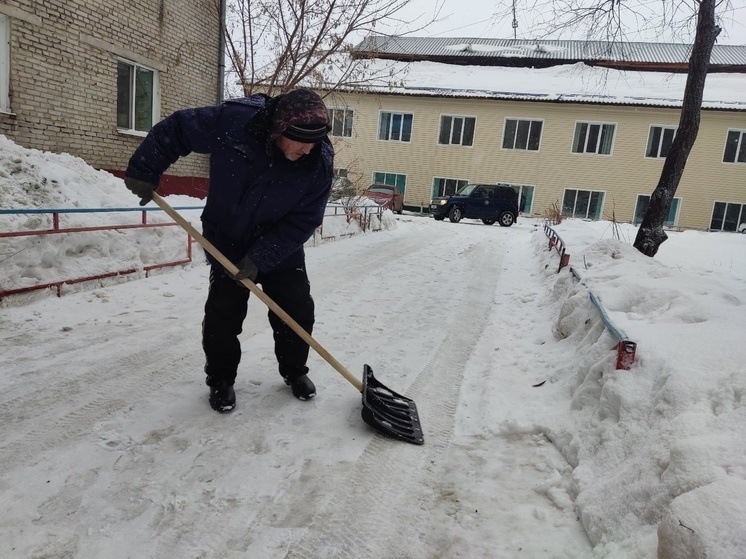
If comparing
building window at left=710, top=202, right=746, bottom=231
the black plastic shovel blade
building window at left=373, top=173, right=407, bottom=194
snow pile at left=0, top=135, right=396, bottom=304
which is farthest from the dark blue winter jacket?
building window at left=710, top=202, right=746, bottom=231

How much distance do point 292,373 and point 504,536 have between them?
1623mm

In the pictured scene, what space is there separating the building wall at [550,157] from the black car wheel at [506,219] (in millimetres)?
5621

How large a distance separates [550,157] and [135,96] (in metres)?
19.1

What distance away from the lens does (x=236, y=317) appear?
2.92 meters

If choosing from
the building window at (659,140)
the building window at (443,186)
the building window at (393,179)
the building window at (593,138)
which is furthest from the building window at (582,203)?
the building window at (393,179)

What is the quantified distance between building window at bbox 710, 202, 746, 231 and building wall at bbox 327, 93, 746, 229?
11.9 inches

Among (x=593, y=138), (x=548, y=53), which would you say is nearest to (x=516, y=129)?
(x=593, y=138)

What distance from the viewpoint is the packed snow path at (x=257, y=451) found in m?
1.94

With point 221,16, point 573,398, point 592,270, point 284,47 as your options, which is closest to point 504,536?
point 573,398

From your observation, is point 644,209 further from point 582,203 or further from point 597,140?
point 597,140

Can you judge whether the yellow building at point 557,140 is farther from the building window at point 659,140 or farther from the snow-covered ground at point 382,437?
the snow-covered ground at point 382,437

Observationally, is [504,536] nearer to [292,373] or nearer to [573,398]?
[573,398]

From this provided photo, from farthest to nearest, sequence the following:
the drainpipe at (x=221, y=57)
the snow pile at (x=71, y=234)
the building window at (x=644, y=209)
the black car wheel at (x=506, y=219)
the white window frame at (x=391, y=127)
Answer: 1. the white window frame at (x=391, y=127)
2. the building window at (x=644, y=209)
3. the black car wheel at (x=506, y=219)
4. the drainpipe at (x=221, y=57)
5. the snow pile at (x=71, y=234)

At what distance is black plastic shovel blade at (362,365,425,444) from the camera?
8.91ft
